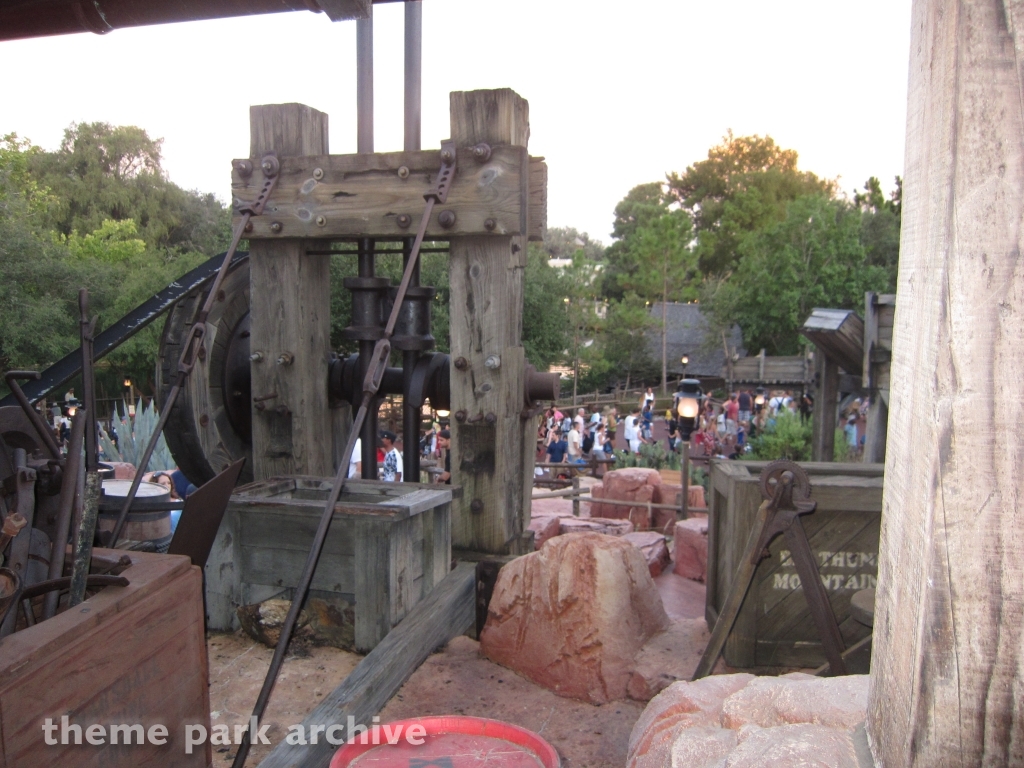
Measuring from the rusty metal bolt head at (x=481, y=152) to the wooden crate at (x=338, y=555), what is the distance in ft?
5.07

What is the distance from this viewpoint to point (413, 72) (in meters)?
4.09

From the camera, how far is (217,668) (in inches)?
124

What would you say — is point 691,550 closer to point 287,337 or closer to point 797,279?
point 287,337

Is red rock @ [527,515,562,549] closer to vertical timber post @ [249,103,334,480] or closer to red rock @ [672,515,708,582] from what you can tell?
red rock @ [672,515,708,582]

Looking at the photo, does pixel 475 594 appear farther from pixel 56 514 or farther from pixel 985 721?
pixel 985 721

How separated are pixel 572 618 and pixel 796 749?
2.35m

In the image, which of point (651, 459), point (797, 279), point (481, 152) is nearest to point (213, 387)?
point (481, 152)

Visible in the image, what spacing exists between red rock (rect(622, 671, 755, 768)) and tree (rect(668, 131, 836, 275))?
4444 cm

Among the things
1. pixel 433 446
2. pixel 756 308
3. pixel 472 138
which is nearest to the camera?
pixel 472 138

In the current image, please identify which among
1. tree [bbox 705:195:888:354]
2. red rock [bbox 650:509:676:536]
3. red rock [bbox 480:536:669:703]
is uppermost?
tree [bbox 705:195:888:354]

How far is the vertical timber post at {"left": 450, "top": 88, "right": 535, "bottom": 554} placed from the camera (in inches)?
147

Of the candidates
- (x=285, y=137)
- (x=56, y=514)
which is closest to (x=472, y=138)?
(x=285, y=137)

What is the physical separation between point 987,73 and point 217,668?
3.20 m

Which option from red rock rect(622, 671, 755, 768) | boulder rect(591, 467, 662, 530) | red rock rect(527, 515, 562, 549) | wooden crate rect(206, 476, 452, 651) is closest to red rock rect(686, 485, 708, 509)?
boulder rect(591, 467, 662, 530)
